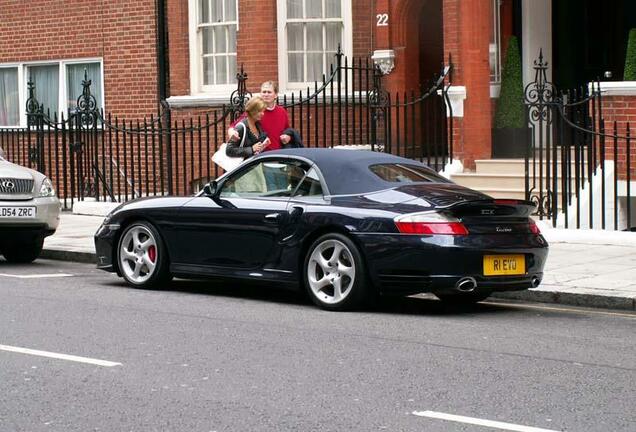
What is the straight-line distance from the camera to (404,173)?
1108 cm

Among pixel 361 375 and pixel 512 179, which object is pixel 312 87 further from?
pixel 361 375

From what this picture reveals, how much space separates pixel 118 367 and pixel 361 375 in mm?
1543

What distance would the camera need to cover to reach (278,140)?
13.9 metres

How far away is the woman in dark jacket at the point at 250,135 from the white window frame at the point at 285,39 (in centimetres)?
687

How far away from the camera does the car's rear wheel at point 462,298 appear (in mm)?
10883

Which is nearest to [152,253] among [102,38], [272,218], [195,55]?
[272,218]

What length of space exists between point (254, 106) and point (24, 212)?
9.53ft

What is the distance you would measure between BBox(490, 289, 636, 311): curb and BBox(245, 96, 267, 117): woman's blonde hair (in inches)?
142

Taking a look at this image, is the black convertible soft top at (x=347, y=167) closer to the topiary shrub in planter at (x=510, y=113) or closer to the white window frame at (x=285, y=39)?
the topiary shrub in planter at (x=510, y=113)

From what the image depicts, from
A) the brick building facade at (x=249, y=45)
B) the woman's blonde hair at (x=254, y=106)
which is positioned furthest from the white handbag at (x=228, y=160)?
the brick building facade at (x=249, y=45)

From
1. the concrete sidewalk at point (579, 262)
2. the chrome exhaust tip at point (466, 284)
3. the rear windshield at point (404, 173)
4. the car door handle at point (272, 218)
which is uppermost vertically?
the rear windshield at point (404, 173)

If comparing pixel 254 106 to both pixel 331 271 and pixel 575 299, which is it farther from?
pixel 575 299

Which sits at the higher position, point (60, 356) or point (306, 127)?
point (306, 127)

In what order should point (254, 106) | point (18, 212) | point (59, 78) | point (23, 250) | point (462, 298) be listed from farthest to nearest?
point (59, 78), point (23, 250), point (18, 212), point (254, 106), point (462, 298)
